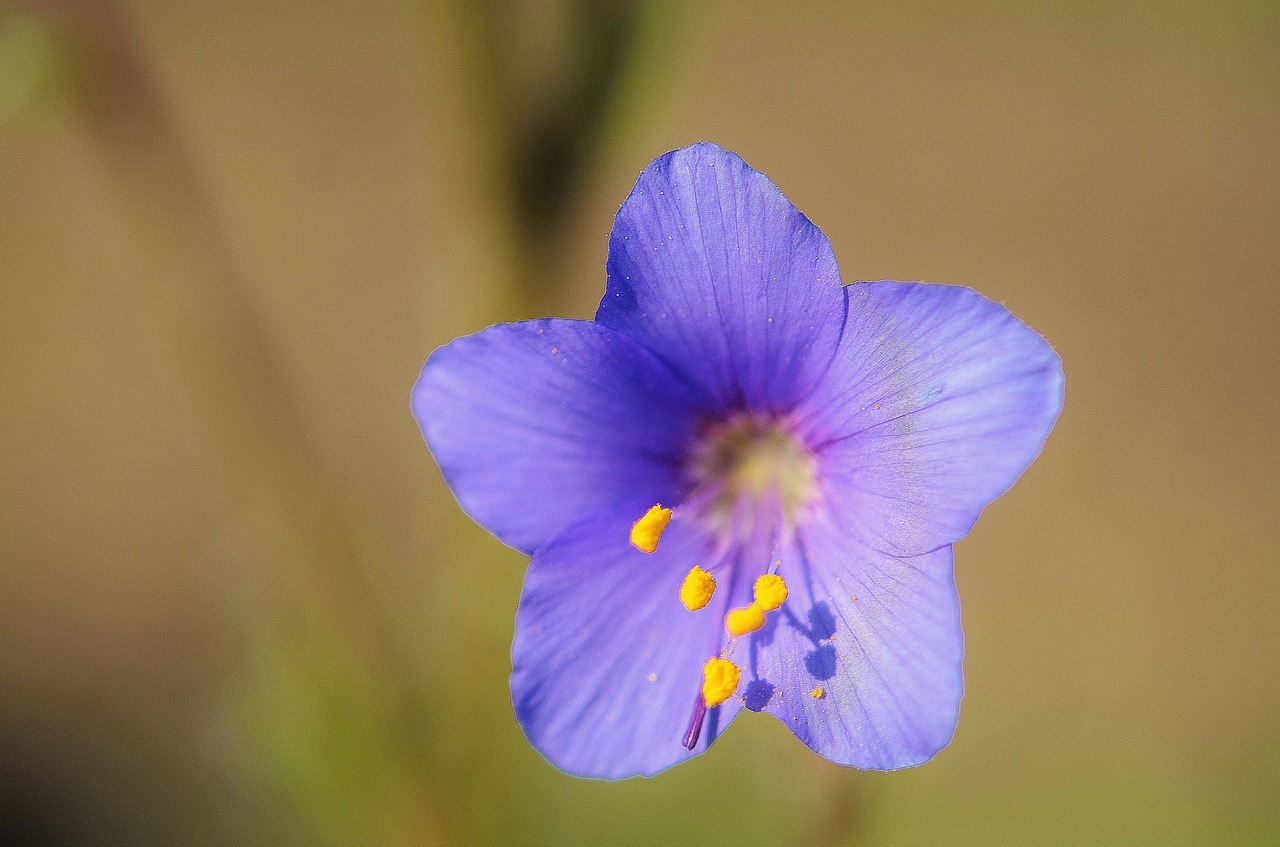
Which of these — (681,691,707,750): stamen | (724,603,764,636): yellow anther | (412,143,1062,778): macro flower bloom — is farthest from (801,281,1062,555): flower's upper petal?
(681,691,707,750): stamen

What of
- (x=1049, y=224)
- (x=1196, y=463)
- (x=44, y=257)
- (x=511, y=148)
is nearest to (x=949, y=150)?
(x=1049, y=224)

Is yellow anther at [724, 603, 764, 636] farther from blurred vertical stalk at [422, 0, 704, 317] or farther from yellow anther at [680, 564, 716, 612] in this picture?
blurred vertical stalk at [422, 0, 704, 317]

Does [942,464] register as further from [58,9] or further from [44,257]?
[44,257]

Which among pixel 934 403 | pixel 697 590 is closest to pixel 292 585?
pixel 697 590

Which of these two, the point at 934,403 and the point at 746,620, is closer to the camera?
the point at 934,403

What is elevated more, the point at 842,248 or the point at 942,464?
the point at 942,464

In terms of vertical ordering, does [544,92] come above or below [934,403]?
above

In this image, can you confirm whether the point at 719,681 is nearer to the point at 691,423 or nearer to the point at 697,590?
the point at 697,590
